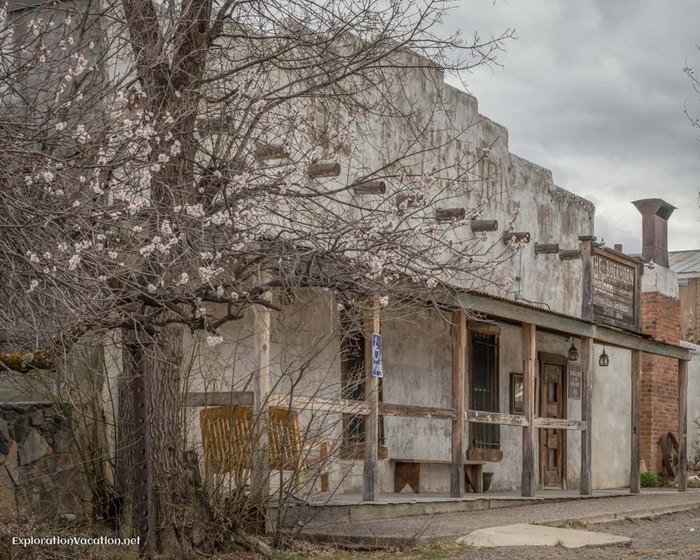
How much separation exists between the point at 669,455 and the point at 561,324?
732 centimetres

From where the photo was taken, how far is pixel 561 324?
→ 16125 millimetres

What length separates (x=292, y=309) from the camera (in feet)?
43.8

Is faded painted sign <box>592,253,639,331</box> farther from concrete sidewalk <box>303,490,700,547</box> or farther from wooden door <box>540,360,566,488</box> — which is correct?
concrete sidewalk <box>303,490,700,547</box>

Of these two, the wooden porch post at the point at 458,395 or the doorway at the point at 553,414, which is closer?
the wooden porch post at the point at 458,395

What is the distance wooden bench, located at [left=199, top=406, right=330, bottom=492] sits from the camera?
10031mm

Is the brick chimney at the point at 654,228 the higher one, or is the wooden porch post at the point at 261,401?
the brick chimney at the point at 654,228

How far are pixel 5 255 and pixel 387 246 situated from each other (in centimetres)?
322

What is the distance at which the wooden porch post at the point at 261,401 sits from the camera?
10117 mm

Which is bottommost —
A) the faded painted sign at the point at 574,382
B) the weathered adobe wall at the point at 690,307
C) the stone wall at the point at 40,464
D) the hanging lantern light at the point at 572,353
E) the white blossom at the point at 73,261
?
the stone wall at the point at 40,464

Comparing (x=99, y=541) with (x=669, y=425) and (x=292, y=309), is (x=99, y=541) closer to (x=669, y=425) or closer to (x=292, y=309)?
(x=292, y=309)

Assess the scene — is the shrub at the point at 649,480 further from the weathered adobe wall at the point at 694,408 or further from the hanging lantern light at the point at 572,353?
the hanging lantern light at the point at 572,353

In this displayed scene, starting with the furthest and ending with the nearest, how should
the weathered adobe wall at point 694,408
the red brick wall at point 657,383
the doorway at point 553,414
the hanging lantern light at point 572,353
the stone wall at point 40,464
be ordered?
the weathered adobe wall at point 694,408 < the red brick wall at point 657,383 < the hanging lantern light at point 572,353 < the doorway at point 553,414 < the stone wall at point 40,464

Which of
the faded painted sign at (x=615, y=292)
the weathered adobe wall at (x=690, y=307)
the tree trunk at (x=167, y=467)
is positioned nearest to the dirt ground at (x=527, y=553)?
the tree trunk at (x=167, y=467)

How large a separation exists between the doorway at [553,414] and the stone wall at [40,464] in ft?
31.9
